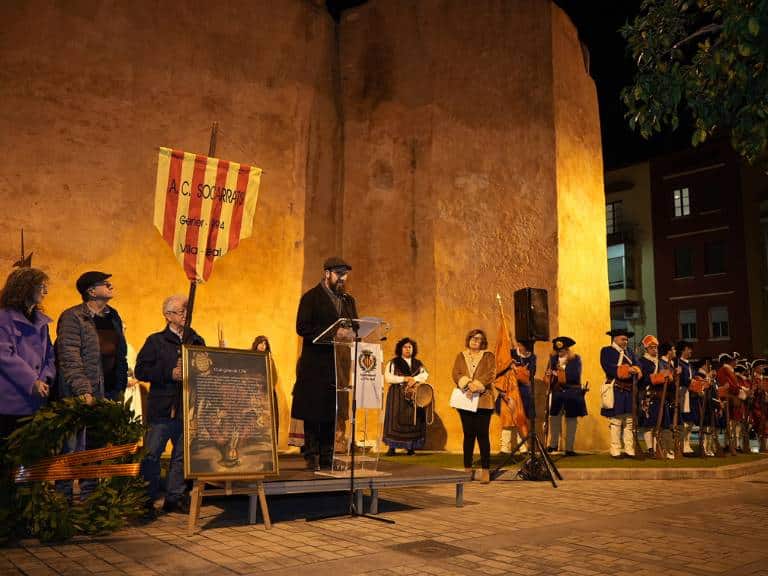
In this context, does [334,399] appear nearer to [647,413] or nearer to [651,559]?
[651,559]

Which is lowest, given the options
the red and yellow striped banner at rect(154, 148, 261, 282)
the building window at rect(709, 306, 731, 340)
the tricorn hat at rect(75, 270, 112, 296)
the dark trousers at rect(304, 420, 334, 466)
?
the dark trousers at rect(304, 420, 334, 466)

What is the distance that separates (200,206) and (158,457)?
87.0 inches

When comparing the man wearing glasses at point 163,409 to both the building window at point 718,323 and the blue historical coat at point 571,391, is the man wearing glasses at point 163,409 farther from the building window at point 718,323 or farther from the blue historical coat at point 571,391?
the building window at point 718,323

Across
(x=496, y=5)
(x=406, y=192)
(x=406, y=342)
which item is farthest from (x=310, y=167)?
(x=496, y=5)

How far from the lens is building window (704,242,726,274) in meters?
30.2

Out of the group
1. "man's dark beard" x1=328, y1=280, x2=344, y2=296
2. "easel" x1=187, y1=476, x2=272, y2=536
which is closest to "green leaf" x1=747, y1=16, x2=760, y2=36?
"man's dark beard" x1=328, y1=280, x2=344, y2=296

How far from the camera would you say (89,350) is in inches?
221

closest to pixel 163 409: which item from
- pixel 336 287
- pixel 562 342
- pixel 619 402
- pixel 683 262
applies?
pixel 336 287

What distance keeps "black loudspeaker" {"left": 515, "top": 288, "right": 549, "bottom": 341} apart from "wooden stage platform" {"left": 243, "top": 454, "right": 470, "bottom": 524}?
2892 mm

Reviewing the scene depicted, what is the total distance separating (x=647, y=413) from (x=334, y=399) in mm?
6988

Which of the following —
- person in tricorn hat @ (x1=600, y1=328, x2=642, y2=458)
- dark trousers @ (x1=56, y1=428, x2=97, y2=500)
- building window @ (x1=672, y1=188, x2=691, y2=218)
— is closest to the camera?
dark trousers @ (x1=56, y1=428, x2=97, y2=500)

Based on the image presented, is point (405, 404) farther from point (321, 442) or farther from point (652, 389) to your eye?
point (321, 442)

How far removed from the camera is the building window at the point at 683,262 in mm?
31344

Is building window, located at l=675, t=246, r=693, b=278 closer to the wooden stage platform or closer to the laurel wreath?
the wooden stage platform
